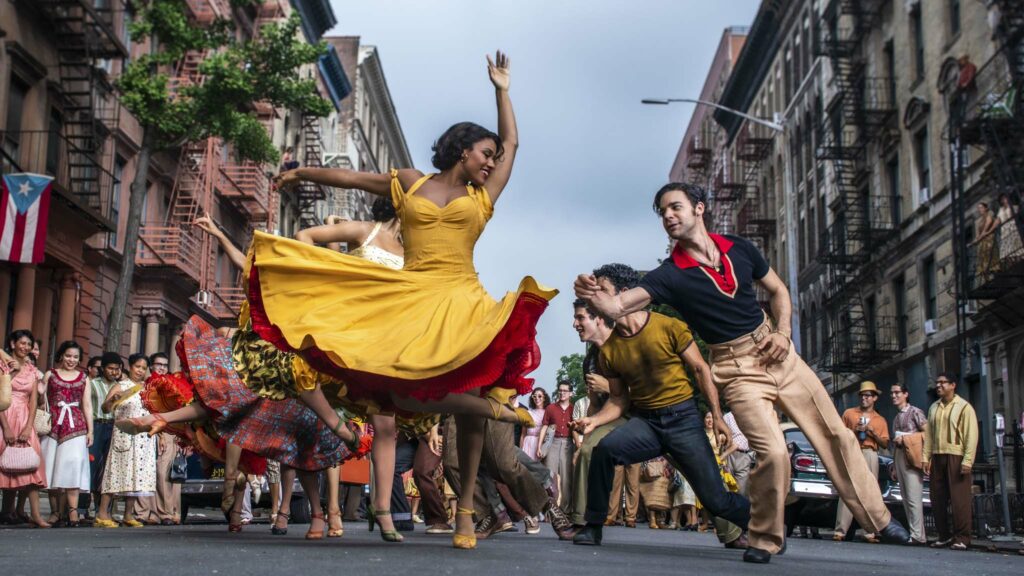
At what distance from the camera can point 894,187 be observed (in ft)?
130

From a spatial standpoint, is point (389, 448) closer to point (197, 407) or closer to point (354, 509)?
point (197, 407)

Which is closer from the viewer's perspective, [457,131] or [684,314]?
[457,131]

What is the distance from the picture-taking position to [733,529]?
30.7 ft

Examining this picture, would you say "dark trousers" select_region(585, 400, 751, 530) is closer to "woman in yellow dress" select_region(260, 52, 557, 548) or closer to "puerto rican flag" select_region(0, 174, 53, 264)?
"woman in yellow dress" select_region(260, 52, 557, 548)

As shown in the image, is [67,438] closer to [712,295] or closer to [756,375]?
[712,295]

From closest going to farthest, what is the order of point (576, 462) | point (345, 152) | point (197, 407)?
1. point (197, 407)
2. point (576, 462)
3. point (345, 152)

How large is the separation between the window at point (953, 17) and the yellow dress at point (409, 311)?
28.7 meters

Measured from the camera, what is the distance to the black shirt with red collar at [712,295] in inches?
304

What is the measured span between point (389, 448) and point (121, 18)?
84.6 feet

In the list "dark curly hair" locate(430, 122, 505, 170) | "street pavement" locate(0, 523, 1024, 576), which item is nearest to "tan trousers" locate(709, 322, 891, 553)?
"street pavement" locate(0, 523, 1024, 576)

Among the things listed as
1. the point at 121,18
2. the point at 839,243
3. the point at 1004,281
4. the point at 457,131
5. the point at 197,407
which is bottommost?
the point at 197,407

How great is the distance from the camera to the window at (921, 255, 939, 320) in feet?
115

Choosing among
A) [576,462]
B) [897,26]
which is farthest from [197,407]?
[897,26]

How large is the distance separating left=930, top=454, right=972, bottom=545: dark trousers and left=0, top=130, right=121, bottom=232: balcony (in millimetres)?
15827
